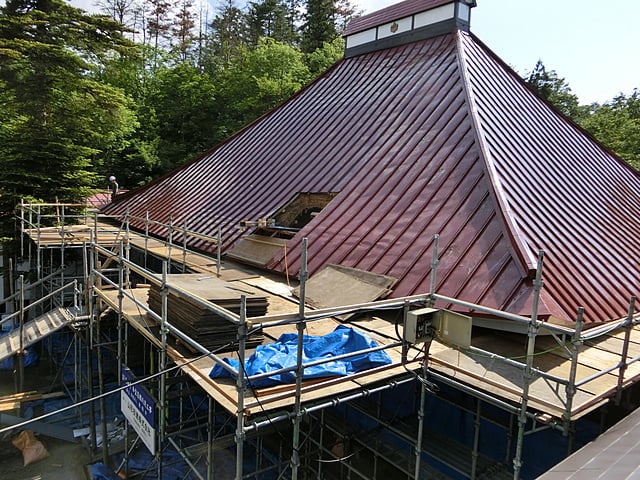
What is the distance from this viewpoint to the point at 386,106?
1420 cm

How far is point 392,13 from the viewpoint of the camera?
17.5m

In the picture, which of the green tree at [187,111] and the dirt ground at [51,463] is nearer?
the dirt ground at [51,463]

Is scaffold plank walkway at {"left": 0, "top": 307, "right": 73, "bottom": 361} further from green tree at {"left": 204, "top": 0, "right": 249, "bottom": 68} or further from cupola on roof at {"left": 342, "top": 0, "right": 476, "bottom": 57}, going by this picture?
green tree at {"left": 204, "top": 0, "right": 249, "bottom": 68}

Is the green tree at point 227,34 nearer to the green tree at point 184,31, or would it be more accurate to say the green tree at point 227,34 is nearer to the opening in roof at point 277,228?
the green tree at point 184,31

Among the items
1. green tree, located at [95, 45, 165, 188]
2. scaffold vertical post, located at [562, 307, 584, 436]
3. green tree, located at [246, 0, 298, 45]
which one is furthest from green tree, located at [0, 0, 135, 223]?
green tree, located at [246, 0, 298, 45]

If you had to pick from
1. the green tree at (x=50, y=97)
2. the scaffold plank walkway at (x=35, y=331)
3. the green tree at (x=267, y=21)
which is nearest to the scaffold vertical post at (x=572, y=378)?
the scaffold plank walkway at (x=35, y=331)

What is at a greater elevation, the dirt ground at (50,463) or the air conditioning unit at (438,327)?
the air conditioning unit at (438,327)

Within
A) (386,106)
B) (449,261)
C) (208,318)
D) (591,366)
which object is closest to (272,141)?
Result: (386,106)

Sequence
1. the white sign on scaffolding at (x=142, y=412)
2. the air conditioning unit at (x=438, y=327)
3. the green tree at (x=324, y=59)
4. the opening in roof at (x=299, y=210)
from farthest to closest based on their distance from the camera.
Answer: the green tree at (x=324, y=59) → the opening in roof at (x=299, y=210) → the white sign on scaffolding at (x=142, y=412) → the air conditioning unit at (x=438, y=327)

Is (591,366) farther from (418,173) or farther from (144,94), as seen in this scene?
(144,94)

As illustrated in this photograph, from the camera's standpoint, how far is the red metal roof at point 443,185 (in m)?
8.23

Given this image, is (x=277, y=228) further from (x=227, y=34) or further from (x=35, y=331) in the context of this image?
(x=227, y=34)

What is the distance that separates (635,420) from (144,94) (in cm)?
4228

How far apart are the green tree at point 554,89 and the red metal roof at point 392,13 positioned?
106ft
